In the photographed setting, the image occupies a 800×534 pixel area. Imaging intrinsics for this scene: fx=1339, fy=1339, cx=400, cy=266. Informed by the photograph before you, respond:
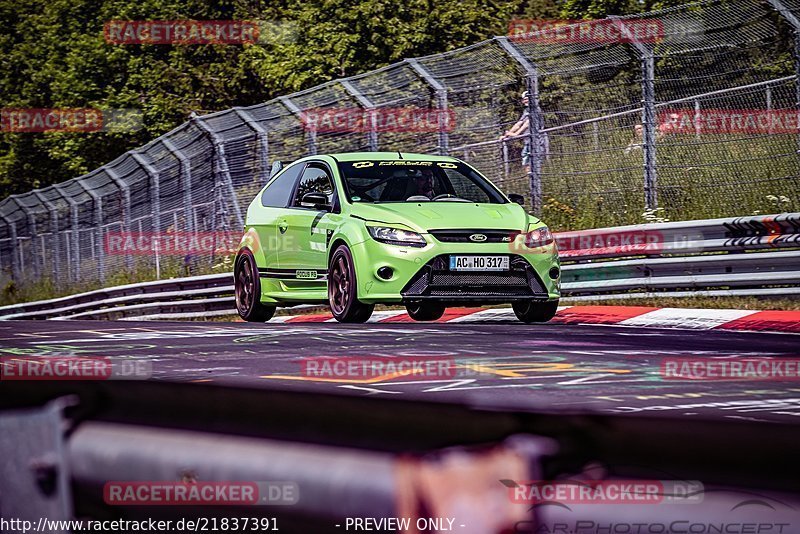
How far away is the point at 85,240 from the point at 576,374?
24.5 m

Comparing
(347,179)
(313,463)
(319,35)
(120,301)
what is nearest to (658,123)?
(347,179)

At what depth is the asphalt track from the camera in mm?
6121

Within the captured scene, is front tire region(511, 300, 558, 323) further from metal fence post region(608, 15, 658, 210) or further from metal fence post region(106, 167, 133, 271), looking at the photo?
metal fence post region(106, 167, 133, 271)

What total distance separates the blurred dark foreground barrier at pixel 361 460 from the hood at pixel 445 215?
27.3ft

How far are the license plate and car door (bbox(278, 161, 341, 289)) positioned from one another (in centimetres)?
139

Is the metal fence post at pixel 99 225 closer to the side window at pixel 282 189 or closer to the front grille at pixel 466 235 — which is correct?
the side window at pixel 282 189

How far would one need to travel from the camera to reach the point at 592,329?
10.8 meters

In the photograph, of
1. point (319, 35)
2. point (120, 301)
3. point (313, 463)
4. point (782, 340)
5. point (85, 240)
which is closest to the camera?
point (313, 463)

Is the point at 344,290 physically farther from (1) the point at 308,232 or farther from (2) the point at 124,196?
(2) the point at 124,196

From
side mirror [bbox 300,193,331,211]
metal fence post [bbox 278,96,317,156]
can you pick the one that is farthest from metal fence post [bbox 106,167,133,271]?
side mirror [bbox 300,193,331,211]

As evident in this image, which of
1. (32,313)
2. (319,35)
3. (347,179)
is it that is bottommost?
(32,313)

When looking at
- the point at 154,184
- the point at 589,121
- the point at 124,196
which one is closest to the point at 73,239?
the point at 124,196

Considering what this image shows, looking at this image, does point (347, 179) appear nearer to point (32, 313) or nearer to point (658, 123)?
point (658, 123)

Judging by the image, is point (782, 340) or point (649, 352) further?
point (782, 340)
